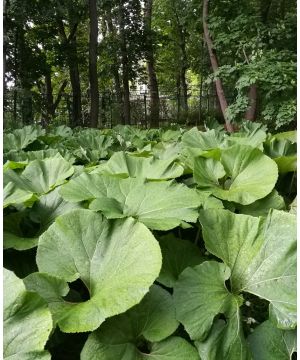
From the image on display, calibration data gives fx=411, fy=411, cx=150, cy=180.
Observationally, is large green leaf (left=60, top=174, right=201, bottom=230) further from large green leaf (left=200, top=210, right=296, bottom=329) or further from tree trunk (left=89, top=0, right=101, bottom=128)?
tree trunk (left=89, top=0, right=101, bottom=128)

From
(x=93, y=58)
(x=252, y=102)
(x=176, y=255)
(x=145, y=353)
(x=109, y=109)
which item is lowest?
(x=145, y=353)

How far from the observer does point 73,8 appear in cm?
1355

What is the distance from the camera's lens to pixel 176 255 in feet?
3.43

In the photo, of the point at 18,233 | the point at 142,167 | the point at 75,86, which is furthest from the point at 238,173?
the point at 75,86

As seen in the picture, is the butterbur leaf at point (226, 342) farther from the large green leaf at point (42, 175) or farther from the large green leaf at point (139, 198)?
the large green leaf at point (42, 175)

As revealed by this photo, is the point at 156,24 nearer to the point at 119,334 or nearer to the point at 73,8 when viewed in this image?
the point at 73,8

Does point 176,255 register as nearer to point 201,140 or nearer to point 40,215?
point 40,215

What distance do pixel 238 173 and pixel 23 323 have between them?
0.95 meters

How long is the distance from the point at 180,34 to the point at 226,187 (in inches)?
944

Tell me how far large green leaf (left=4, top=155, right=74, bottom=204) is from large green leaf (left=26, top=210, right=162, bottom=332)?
505 millimetres

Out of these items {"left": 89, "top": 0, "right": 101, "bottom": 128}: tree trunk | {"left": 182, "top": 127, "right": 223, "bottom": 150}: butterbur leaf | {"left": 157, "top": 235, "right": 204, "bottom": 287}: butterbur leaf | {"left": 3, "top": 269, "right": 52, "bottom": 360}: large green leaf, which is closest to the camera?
{"left": 3, "top": 269, "right": 52, "bottom": 360}: large green leaf

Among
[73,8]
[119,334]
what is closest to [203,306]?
[119,334]

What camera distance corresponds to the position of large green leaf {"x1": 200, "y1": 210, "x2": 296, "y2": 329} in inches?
33.6

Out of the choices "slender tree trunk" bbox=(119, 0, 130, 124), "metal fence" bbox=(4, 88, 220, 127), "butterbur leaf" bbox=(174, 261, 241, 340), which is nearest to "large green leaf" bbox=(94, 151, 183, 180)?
"butterbur leaf" bbox=(174, 261, 241, 340)
